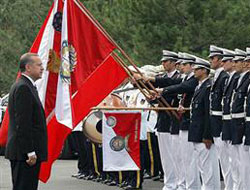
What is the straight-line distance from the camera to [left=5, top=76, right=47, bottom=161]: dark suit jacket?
33.7ft

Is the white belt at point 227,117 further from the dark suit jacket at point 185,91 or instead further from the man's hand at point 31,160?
the man's hand at point 31,160

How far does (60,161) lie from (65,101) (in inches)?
425

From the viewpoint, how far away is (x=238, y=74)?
1273 cm

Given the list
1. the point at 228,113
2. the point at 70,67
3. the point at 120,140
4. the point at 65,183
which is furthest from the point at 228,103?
the point at 65,183

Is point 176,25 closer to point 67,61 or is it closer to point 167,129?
point 167,129

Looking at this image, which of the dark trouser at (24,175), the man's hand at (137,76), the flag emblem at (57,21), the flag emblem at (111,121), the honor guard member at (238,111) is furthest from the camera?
the flag emblem at (111,121)

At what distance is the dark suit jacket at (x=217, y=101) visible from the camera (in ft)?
42.7

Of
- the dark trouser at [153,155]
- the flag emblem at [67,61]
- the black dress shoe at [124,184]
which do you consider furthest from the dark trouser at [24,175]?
the dark trouser at [153,155]

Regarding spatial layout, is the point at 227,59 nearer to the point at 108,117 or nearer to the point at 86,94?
the point at 86,94

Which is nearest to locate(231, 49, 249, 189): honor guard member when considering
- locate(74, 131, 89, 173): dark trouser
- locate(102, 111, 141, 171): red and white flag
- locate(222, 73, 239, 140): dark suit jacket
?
locate(222, 73, 239, 140): dark suit jacket

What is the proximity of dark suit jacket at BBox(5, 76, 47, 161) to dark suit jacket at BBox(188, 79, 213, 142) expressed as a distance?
359 centimetres

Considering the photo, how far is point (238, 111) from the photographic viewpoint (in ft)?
40.6

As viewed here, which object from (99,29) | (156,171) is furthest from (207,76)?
(156,171)

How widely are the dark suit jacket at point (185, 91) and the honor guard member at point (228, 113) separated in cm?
100
